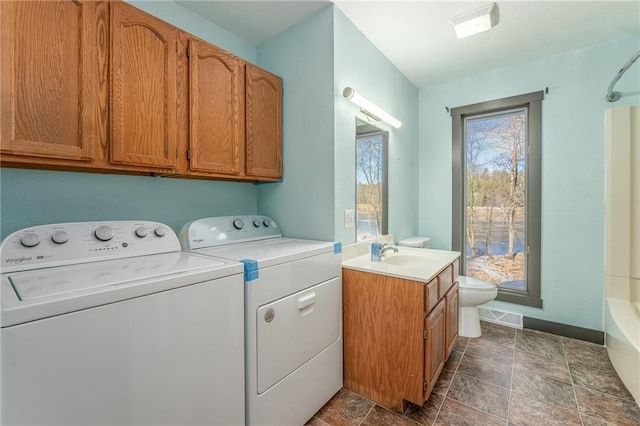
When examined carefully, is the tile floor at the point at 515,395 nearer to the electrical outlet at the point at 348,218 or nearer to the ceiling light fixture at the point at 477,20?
the electrical outlet at the point at 348,218

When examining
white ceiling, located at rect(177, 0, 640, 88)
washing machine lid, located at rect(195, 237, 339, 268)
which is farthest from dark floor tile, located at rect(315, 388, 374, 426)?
white ceiling, located at rect(177, 0, 640, 88)

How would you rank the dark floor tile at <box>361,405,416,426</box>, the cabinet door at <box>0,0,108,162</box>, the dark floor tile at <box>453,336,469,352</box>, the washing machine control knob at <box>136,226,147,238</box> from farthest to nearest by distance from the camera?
the dark floor tile at <box>453,336,469,352</box> → the dark floor tile at <box>361,405,416,426</box> → the washing machine control knob at <box>136,226,147,238</box> → the cabinet door at <box>0,0,108,162</box>

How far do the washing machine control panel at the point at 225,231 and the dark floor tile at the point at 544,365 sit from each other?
2.01 meters

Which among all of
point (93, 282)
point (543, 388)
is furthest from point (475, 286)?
point (93, 282)

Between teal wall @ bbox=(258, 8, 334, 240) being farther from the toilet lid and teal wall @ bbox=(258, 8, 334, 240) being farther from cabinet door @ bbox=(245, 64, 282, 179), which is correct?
the toilet lid

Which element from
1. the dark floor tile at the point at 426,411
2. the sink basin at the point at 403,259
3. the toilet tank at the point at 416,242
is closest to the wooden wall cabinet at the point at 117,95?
the sink basin at the point at 403,259

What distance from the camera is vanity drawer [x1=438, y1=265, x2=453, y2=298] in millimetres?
1703

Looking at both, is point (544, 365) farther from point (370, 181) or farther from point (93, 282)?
point (93, 282)

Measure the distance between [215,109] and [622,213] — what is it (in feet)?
9.46

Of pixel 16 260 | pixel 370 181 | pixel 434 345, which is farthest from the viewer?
pixel 370 181

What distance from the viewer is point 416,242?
2.70 meters

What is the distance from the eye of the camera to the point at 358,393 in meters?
1.73

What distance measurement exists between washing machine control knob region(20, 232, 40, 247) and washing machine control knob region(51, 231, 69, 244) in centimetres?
5

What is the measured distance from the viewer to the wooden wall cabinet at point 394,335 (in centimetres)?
150
